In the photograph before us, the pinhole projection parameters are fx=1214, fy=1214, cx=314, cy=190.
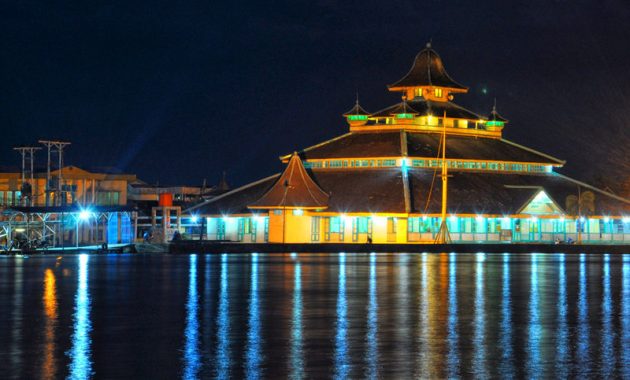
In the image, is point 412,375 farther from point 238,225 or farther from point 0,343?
point 238,225

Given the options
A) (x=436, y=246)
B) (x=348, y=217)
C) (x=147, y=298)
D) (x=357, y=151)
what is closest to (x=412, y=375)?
(x=147, y=298)

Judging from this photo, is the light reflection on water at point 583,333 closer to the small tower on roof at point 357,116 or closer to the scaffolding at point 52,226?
the scaffolding at point 52,226

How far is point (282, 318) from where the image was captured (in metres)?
30.8

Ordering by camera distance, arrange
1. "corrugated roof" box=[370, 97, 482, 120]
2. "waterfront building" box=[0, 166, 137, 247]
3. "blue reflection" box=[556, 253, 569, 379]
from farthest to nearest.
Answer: "corrugated roof" box=[370, 97, 482, 120], "waterfront building" box=[0, 166, 137, 247], "blue reflection" box=[556, 253, 569, 379]

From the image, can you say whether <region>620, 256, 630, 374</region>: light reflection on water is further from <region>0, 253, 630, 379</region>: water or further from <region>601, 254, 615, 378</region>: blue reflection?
<region>601, 254, 615, 378</region>: blue reflection

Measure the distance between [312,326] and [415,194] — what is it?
72.6 m

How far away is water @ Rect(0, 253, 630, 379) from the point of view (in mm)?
22438

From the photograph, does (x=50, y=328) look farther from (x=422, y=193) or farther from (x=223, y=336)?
(x=422, y=193)

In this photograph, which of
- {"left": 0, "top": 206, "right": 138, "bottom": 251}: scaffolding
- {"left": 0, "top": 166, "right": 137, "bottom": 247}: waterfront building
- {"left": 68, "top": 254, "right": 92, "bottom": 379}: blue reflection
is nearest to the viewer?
{"left": 68, "top": 254, "right": 92, "bottom": 379}: blue reflection

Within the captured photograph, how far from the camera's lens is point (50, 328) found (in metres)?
28.2

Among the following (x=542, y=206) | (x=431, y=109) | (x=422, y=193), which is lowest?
(x=542, y=206)

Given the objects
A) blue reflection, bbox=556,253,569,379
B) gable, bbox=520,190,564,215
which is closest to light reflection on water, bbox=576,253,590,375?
blue reflection, bbox=556,253,569,379

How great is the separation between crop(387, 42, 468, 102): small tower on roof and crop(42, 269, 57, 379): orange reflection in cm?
7815

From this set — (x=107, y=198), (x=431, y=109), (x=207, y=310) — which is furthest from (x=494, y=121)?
(x=207, y=310)
